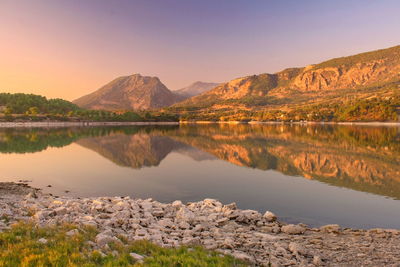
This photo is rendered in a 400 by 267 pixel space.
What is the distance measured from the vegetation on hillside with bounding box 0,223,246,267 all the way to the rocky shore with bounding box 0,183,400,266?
643mm

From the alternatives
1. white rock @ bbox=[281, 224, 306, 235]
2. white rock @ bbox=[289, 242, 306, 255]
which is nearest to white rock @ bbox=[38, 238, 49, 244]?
white rock @ bbox=[289, 242, 306, 255]

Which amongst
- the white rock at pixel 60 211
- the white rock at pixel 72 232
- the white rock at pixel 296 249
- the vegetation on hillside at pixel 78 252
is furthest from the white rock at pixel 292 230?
the white rock at pixel 60 211

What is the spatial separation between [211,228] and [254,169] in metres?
27.3

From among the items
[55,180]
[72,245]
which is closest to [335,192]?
[72,245]

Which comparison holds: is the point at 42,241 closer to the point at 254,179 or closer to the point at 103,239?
the point at 103,239

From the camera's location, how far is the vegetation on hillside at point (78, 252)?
920 cm

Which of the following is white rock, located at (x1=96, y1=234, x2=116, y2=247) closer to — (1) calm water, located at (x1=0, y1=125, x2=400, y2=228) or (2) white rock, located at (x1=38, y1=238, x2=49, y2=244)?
(2) white rock, located at (x1=38, y1=238, x2=49, y2=244)

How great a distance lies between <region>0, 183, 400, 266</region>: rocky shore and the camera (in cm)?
1186

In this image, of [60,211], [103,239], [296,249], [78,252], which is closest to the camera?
[78,252]

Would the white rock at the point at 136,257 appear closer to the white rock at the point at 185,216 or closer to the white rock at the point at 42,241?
the white rock at the point at 42,241

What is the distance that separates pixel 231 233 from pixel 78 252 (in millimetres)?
8035

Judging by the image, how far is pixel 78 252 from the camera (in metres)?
9.97

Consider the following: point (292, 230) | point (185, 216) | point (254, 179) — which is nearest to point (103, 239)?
point (185, 216)

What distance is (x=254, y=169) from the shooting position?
41.7 metres
